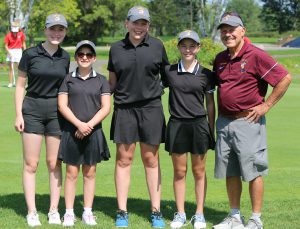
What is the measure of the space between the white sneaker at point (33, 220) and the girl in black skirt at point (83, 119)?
268mm

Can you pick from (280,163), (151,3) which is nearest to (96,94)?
(280,163)

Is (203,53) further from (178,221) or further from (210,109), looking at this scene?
(178,221)

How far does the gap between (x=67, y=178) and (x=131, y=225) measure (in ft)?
2.58

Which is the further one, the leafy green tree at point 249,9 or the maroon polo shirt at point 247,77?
the leafy green tree at point 249,9

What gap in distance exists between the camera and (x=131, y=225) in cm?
629

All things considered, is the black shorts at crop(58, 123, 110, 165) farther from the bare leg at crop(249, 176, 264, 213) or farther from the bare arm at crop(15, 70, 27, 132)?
the bare leg at crop(249, 176, 264, 213)

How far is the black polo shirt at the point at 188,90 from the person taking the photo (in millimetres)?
6211

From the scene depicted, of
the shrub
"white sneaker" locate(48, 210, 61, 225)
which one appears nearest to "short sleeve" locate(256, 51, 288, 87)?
"white sneaker" locate(48, 210, 61, 225)

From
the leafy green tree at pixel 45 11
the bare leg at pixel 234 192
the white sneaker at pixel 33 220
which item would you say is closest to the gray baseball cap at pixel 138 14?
the bare leg at pixel 234 192

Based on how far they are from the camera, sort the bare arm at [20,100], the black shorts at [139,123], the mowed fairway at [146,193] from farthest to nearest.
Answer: the mowed fairway at [146,193], the black shorts at [139,123], the bare arm at [20,100]

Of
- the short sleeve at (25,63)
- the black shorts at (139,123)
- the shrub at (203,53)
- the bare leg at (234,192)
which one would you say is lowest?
the shrub at (203,53)

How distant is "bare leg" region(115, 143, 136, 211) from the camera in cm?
638

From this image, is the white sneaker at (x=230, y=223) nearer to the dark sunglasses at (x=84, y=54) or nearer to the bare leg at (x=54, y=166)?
the bare leg at (x=54, y=166)

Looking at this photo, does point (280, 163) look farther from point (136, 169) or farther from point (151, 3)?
point (151, 3)
